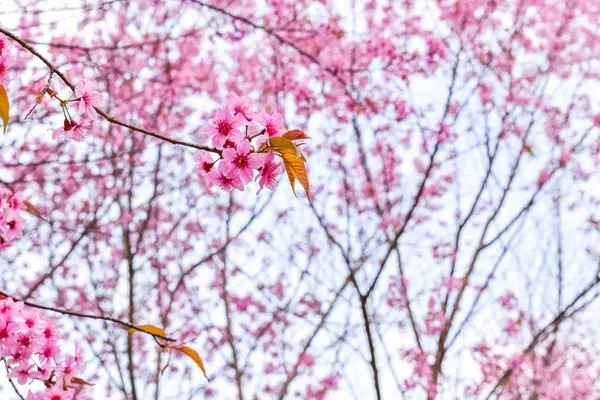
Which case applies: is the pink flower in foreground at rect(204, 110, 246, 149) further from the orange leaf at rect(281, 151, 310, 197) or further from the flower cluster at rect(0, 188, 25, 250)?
the flower cluster at rect(0, 188, 25, 250)

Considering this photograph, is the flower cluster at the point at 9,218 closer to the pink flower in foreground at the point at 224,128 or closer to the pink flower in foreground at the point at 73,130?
the pink flower in foreground at the point at 73,130

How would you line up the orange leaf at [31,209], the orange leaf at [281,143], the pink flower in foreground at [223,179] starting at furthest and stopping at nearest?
the orange leaf at [31,209] → the pink flower in foreground at [223,179] → the orange leaf at [281,143]

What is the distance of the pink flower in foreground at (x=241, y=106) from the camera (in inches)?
67.4

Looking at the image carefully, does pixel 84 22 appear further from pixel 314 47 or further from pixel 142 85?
pixel 314 47

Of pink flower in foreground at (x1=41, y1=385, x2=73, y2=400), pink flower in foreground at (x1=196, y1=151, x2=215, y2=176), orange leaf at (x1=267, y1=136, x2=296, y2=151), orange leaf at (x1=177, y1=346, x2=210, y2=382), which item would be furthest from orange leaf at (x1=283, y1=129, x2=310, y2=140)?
pink flower in foreground at (x1=41, y1=385, x2=73, y2=400)

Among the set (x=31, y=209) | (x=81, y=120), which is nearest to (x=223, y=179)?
(x=81, y=120)

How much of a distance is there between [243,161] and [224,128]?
114mm

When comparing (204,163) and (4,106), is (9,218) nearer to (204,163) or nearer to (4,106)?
(4,106)

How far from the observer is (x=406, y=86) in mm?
5875

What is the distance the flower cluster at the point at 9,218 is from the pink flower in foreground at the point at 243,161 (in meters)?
0.93

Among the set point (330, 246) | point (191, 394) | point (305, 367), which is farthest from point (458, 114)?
point (191, 394)

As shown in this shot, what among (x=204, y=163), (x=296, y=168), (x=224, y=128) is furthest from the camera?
(x=204, y=163)

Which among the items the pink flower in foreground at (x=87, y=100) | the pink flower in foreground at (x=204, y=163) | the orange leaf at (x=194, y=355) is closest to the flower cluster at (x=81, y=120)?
the pink flower in foreground at (x=87, y=100)

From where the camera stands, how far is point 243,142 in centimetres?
164
